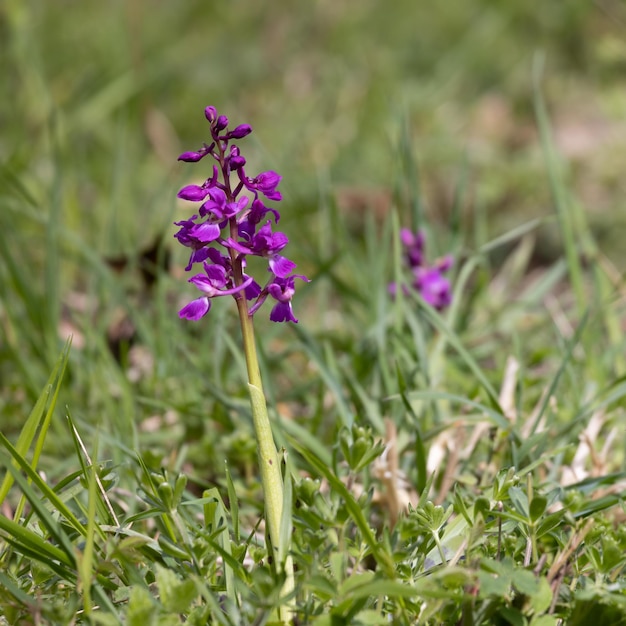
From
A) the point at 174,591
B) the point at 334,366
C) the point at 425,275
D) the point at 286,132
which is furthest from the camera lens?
the point at 286,132

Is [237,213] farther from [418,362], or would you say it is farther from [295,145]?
[295,145]

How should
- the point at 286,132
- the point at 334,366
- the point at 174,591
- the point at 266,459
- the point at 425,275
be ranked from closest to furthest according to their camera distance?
the point at 174,591
the point at 266,459
the point at 334,366
the point at 425,275
the point at 286,132

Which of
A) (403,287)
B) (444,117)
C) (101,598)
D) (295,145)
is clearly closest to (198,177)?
(295,145)

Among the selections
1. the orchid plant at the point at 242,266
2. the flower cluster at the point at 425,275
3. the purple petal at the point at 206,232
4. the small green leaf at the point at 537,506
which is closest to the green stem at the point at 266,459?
the orchid plant at the point at 242,266

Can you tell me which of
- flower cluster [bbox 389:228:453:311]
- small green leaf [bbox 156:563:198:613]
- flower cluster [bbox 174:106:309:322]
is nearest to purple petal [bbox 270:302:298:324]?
flower cluster [bbox 174:106:309:322]

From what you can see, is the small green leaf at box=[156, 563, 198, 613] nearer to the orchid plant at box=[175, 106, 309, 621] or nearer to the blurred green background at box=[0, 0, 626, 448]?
the orchid plant at box=[175, 106, 309, 621]

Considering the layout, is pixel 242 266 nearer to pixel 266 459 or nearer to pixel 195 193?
pixel 195 193

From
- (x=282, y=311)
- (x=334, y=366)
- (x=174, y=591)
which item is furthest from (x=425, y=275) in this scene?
(x=174, y=591)
